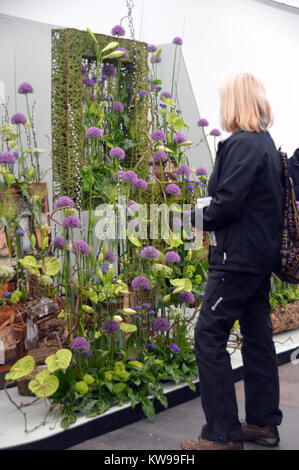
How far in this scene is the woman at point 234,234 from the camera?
6.84 ft

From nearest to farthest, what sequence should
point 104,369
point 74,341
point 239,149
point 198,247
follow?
point 239,149, point 74,341, point 104,369, point 198,247

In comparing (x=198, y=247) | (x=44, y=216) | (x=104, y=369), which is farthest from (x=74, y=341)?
(x=198, y=247)

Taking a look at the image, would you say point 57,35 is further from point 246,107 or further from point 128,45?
point 246,107

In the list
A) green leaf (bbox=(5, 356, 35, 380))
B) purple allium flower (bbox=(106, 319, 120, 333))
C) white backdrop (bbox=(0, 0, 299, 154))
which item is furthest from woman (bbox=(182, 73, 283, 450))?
white backdrop (bbox=(0, 0, 299, 154))

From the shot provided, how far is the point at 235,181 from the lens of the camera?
2.05m

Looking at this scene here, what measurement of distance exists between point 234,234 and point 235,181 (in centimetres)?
20

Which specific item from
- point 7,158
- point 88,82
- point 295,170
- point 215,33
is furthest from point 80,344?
point 215,33

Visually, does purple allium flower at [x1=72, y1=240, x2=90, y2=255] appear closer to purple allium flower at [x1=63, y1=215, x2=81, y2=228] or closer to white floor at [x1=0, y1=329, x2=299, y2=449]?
purple allium flower at [x1=63, y1=215, x2=81, y2=228]

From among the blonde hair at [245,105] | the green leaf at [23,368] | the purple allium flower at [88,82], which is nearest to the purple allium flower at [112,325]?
the green leaf at [23,368]

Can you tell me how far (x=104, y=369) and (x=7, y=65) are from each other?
76.6 inches

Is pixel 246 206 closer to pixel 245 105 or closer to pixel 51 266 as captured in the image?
pixel 245 105

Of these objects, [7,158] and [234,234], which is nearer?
[234,234]

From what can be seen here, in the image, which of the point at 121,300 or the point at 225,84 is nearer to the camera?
the point at 225,84

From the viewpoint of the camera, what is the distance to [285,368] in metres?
3.48
